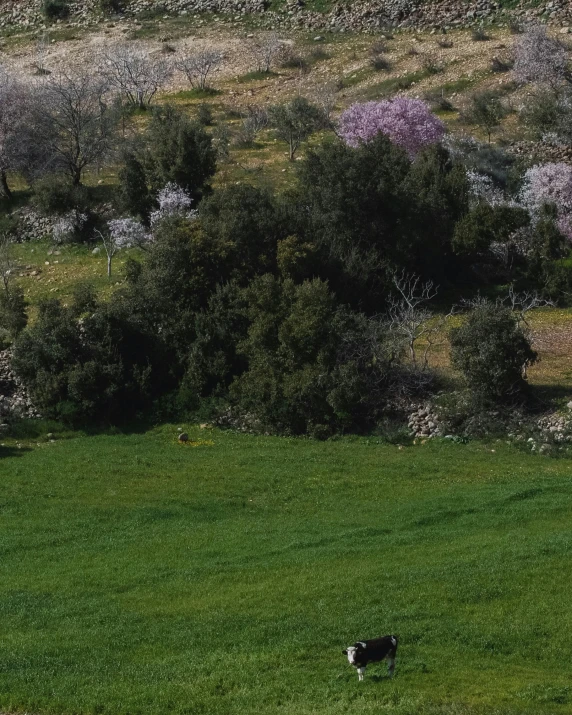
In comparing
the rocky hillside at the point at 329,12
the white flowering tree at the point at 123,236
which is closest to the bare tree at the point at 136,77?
the rocky hillside at the point at 329,12

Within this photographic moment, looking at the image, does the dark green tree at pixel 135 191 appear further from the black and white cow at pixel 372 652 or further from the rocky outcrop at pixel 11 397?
the black and white cow at pixel 372 652

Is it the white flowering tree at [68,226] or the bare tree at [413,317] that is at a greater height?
the white flowering tree at [68,226]

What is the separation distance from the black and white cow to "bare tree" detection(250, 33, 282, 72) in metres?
61.7

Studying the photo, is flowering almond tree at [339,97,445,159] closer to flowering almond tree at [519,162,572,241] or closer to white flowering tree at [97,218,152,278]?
flowering almond tree at [519,162,572,241]

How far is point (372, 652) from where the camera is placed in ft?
48.0

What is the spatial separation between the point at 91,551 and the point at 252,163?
3557cm

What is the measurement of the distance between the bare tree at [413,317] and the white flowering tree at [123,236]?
10884 millimetres

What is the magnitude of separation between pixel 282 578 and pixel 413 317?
16.9 meters

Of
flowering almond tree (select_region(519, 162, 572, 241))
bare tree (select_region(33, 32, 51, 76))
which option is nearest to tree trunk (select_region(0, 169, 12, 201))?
bare tree (select_region(33, 32, 51, 76))

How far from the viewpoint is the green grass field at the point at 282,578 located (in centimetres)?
1485

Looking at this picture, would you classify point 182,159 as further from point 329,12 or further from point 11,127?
point 329,12

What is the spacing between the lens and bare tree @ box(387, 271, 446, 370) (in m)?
34.4

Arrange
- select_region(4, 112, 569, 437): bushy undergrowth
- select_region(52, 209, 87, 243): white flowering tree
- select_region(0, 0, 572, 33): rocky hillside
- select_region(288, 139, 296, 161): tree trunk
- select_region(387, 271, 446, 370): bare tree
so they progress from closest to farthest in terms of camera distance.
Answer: select_region(4, 112, 569, 437): bushy undergrowth → select_region(387, 271, 446, 370): bare tree → select_region(52, 209, 87, 243): white flowering tree → select_region(288, 139, 296, 161): tree trunk → select_region(0, 0, 572, 33): rocky hillside

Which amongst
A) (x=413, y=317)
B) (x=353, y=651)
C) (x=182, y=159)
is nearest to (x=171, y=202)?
(x=182, y=159)
